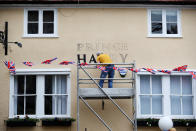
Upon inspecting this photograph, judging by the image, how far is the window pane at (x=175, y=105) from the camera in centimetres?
1330

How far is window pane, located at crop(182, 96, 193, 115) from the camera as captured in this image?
1332cm

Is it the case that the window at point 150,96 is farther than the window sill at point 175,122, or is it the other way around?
the window at point 150,96

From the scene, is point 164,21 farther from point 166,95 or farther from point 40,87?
point 40,87

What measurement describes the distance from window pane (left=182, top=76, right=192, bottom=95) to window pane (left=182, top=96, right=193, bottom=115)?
0.19 meters

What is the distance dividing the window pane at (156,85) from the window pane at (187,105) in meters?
0.93

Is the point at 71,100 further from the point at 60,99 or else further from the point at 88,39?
the point at 88,39

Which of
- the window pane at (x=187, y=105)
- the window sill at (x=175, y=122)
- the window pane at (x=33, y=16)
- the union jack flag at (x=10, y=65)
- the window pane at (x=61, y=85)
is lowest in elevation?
the window sill at (x=175, y=122)

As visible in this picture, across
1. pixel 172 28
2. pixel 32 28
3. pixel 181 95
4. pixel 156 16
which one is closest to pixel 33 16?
pixel 32 28

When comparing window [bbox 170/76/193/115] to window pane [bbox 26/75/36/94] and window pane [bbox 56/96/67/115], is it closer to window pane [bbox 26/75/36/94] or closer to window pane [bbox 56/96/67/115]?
window pane [bbox 56/96/67/115]

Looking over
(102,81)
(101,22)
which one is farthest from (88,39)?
(102,81)

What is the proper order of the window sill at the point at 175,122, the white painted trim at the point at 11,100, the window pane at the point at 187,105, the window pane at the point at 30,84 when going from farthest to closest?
the window pane at the point at 187,105, the window pane at the point at 30,84, the white painted trim at the point at 11,100, the window sill at the point at 175,122

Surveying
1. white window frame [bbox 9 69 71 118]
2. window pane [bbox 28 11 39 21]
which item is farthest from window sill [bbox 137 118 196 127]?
window pane [bbox 28 11 39 21]

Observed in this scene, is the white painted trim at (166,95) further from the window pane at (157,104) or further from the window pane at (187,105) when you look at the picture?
the window pane at (187,105)

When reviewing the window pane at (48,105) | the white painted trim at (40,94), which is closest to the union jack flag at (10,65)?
the white painted trim at (40,94)
